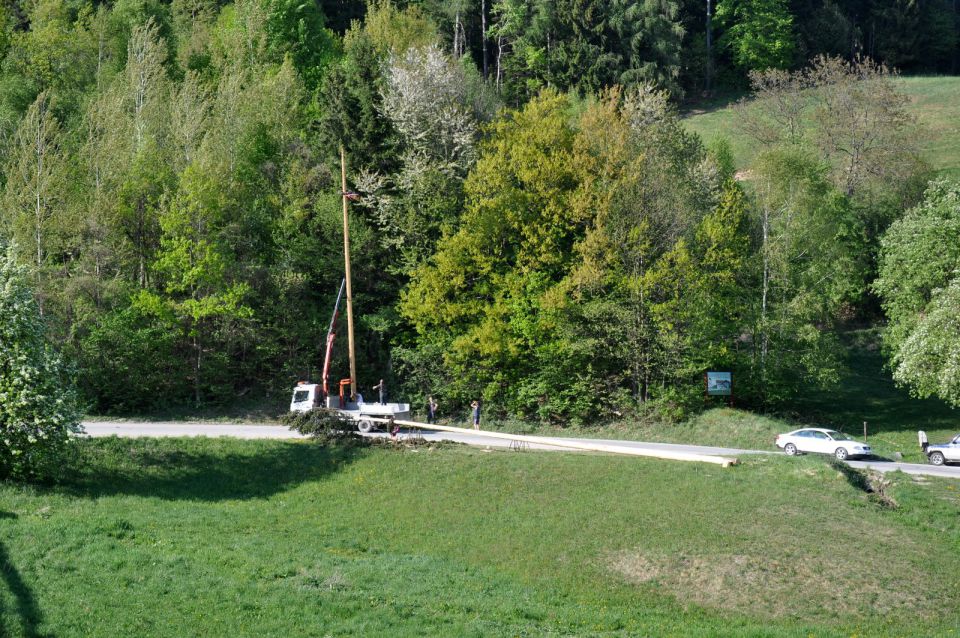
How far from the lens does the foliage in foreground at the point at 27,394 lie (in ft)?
85.1

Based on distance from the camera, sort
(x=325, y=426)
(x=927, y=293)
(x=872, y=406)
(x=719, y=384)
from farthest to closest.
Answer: (x=872, y=406) → (x=927, y=293) → (x=719, y=384) → (x=325, y=426)

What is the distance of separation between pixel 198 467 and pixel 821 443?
24.6m

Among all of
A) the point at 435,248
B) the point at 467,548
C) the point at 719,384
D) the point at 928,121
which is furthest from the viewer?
the point at 928,121

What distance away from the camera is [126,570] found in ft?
63.5

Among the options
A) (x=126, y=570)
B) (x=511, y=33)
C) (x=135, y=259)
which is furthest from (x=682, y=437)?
(x=511, y=33)

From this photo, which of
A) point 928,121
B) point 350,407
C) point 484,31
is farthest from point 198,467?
point 928,121

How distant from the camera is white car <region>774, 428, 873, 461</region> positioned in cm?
3472

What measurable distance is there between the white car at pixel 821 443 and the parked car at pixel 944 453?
2.37m

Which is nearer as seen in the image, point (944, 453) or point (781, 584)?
point (781, 584)

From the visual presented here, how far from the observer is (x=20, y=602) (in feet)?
56.8

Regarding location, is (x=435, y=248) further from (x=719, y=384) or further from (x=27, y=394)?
(x=27, y=394)

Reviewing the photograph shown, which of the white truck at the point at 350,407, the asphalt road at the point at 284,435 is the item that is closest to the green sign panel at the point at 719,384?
the asphalt road at the point at 284,435

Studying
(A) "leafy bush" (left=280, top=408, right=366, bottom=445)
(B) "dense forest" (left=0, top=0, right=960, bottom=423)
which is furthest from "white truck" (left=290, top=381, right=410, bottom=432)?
(B) "dense forest" (left=0, top=0, right=960, bottom=423)

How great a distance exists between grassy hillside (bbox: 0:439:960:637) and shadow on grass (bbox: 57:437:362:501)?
0.11m
